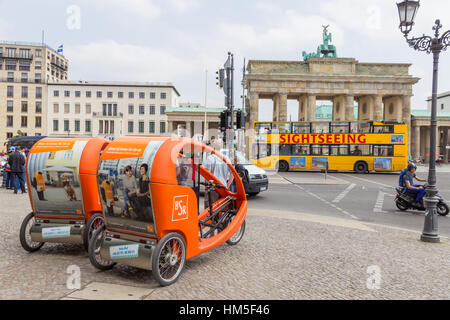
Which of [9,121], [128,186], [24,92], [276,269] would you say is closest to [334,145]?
[276,269]

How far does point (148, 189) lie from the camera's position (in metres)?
4.41

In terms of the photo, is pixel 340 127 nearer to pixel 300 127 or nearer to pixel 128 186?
pixel 300 127

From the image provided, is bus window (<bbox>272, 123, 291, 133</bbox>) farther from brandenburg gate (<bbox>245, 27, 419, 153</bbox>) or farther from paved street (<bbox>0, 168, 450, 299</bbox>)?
brandenburg gate (<bbox>245, 27, 419, 153</bbox>)

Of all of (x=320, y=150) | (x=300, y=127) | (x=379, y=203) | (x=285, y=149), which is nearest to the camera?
(x=379, y=203)

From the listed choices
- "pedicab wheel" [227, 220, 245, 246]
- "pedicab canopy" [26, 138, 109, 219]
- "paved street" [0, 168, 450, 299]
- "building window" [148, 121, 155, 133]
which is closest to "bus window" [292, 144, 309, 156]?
"paved street" [0, 168, 450, 299]

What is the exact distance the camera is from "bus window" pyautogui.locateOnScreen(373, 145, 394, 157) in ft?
94.8

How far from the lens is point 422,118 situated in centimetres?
6475

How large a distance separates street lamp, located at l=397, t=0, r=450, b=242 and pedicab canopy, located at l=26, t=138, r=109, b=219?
6.29 metres

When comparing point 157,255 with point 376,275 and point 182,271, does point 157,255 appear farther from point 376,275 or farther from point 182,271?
point 376,275

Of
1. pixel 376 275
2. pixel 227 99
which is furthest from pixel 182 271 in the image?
pixel 227 99

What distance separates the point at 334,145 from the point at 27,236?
1052 inches

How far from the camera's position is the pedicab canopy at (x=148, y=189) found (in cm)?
443

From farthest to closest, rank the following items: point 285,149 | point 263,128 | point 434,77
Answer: point 263,128
point 285,149
point 434,77
